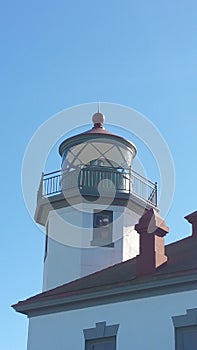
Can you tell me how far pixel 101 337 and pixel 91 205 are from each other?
6994mm

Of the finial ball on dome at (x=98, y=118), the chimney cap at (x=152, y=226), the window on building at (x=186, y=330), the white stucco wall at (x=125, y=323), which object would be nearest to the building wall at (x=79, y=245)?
the finial ball on dome at (x=98, y=118)

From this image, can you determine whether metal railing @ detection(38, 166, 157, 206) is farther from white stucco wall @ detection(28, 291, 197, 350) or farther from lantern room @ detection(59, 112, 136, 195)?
white stucco wall @ detection(28, 291, 197, 350)

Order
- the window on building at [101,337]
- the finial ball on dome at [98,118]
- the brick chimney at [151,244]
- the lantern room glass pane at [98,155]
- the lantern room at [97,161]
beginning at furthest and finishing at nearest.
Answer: the finial ball on dome at [98,118]
the lantern room glass pane at [98,155]
the lantern room at [97,161]
the brick chimney at [151,244]
the window on building at [101,337]

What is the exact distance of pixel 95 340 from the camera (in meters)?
14.1

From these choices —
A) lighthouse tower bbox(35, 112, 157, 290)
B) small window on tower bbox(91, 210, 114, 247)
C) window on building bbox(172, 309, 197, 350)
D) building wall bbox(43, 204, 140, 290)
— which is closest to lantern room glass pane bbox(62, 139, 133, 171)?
lighthouse tower bbox(35, 112, 157, 290)

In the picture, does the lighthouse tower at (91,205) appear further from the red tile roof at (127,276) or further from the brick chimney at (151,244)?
the brick chimney at (151,244)

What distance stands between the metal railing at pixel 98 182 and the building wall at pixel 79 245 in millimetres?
643

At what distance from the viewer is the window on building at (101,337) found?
547 inches

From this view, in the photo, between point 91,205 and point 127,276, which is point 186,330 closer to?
point 127,276

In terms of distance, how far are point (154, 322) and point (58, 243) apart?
723cm

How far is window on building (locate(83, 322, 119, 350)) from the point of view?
13.9 m

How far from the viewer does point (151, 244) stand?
1462 cm

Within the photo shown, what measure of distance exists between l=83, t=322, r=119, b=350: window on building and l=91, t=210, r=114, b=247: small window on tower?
235 inches

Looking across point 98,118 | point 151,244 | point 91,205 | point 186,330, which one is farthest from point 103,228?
point 186,330
